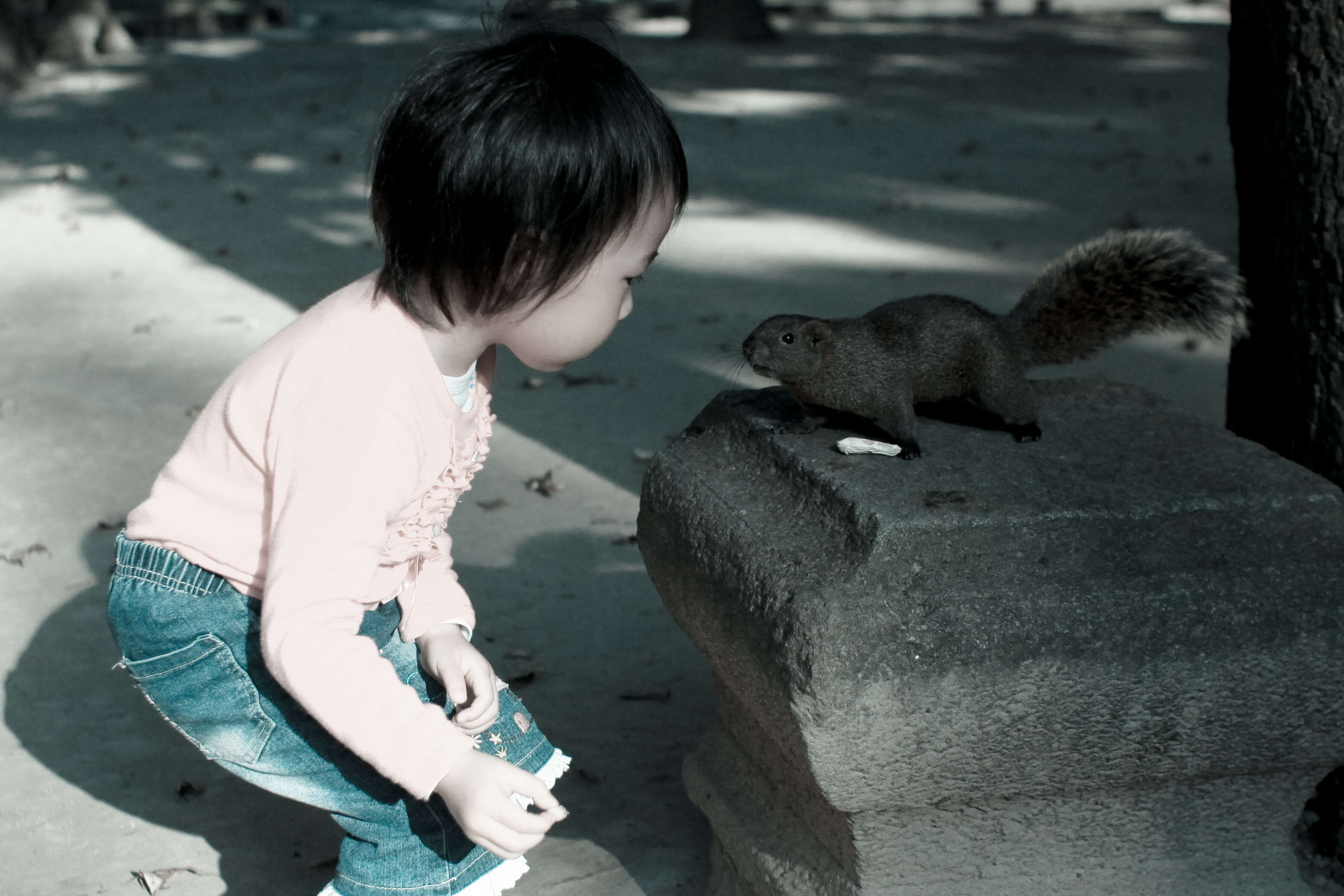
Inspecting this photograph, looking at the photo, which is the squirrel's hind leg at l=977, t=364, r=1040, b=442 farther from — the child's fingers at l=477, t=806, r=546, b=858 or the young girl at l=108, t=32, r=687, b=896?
the child's fingers at l=477, t=806, r=546, b=858

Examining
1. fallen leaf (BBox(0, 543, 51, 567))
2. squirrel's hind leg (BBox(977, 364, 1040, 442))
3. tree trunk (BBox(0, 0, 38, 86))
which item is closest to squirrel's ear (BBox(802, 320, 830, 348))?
squirrel's hind leg (BBox(977, 364, 1040, 442))

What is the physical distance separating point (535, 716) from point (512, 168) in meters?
1.58

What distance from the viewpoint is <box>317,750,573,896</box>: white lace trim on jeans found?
1.97 m

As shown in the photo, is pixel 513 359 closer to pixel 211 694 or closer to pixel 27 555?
pixel 27 555

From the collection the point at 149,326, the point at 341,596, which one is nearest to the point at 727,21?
the point at 149,326

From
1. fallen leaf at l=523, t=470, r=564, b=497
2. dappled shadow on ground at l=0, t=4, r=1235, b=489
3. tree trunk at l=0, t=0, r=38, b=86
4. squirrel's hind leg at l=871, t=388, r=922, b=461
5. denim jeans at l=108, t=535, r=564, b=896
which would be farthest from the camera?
tree trunk at l=0, t=0, r=38, b=86

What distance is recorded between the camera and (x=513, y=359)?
5605 millimetres

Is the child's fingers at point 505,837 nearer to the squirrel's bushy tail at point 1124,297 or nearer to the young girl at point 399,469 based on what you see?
the young girl at point 399,469

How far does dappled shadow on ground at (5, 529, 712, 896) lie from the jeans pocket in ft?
2.06

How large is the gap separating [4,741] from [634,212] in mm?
1940

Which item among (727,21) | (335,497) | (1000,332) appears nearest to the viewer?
(335,497)

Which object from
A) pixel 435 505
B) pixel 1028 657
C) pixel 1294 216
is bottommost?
pixel 1028 657

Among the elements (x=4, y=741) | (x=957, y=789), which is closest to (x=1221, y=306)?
(x=957, y=789)

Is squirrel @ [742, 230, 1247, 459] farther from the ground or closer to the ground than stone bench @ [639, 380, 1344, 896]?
farther from the ground
